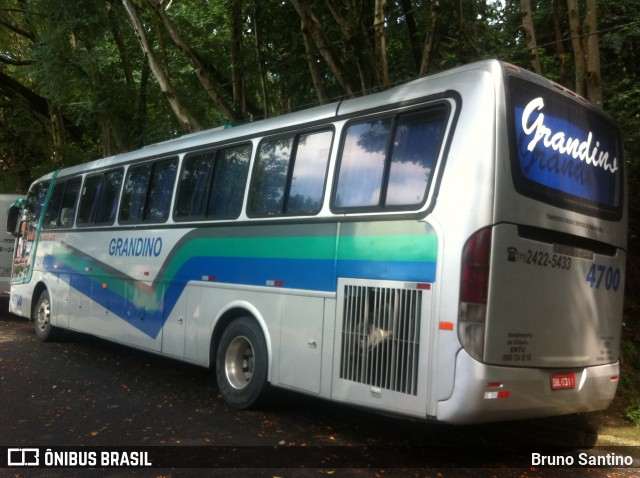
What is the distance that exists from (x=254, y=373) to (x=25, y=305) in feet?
26.1

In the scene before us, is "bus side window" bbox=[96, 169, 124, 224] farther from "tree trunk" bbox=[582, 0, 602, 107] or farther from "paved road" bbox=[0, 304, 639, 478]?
"tree trunk" bbox=[582, 0, 602, 107]

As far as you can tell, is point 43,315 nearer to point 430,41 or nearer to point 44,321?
point 44,321

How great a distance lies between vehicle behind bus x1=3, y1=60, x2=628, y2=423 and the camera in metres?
5.14

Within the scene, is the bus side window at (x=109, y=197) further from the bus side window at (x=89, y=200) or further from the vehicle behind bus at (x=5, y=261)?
the vehicle behind bus at (x=5, y=261)

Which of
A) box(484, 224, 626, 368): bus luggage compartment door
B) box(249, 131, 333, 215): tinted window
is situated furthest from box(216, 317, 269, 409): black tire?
box(484, 224, 626, 368): bus luggage compartment door

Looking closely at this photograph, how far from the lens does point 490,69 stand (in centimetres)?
532

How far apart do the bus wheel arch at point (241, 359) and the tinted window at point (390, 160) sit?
1881 mm

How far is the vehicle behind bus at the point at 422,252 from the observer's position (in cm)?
514

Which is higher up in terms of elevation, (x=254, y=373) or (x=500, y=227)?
(x=500, y=227)

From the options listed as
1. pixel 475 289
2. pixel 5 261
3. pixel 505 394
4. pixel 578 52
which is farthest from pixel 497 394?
pixel 5 261

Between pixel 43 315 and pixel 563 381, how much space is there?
10014mm

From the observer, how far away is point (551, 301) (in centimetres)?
552

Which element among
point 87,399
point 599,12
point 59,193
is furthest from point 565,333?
point 59,193

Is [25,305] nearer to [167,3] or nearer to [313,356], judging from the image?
[167,3]
